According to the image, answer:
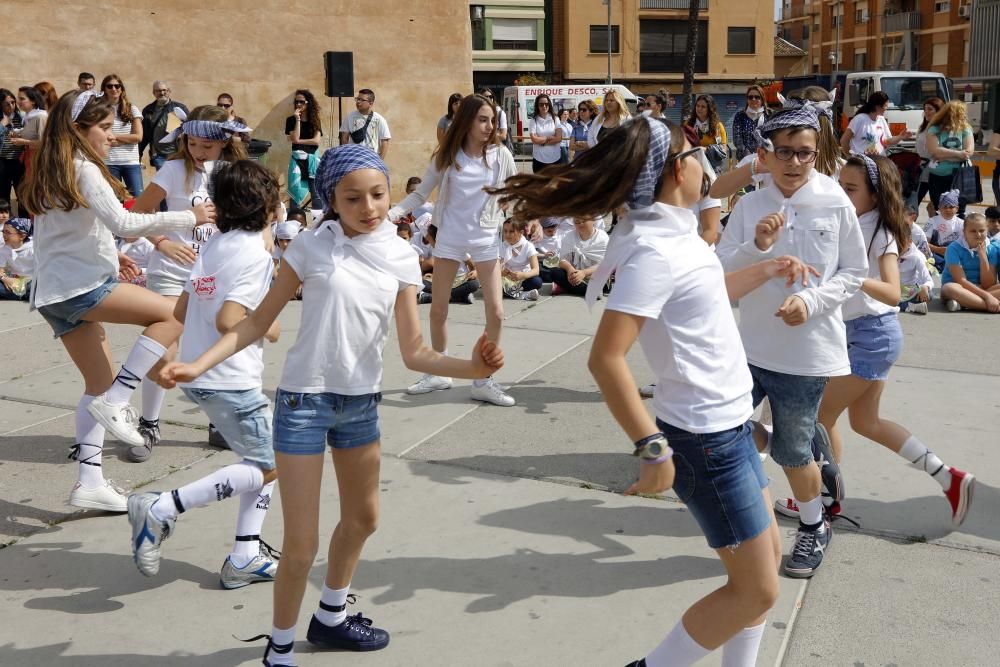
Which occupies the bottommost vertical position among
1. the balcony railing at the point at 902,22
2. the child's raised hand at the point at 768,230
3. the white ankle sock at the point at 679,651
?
the white ankle sock at the point at 679,651

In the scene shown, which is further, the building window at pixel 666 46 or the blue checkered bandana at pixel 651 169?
the building window at pixel 666 46

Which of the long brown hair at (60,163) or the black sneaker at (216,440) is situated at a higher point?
the long brown hair at (60,163)

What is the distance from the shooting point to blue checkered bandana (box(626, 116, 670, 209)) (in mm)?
2475

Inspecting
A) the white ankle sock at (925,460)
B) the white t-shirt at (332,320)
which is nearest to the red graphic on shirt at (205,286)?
the white t-shirt at (332,320)

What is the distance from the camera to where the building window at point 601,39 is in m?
53.5

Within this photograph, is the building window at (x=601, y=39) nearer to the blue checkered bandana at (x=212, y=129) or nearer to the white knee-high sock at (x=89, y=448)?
the blue checkered bandana at (x=212, y=129)

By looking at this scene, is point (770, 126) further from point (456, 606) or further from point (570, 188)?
point (456, 606)

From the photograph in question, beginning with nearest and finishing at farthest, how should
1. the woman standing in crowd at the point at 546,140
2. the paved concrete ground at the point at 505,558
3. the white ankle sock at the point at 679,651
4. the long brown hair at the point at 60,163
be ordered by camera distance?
1. the white ankle sock at the point at 679,651
2. the paved concrete ground at the point at 505,558
3. the long brown hair at the point at 60,163
4. the woman standing in crowd at the point at 546,140

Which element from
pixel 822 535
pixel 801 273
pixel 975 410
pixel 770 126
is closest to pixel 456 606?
pixel 822 535

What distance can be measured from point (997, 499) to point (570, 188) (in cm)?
294

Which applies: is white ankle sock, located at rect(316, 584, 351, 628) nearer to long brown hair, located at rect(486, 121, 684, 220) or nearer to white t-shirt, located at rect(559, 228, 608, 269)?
long brown hair, located at rect(486, 121, 684, 220)

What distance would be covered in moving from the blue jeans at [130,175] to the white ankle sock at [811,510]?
1000cm

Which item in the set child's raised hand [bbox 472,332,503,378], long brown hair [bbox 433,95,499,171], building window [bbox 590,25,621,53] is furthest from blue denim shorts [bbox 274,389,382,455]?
building window [bbox 590,25,621,53]

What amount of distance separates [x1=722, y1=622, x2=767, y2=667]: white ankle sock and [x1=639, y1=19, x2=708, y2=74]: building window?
5457 centimetres
